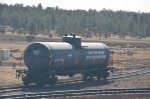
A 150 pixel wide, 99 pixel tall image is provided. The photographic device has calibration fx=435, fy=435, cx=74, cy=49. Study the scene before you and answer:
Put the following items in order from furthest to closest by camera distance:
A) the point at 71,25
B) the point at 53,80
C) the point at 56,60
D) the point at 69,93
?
the point at 71,25
the point at 53,80
the point at 56,60
the point at 69,93

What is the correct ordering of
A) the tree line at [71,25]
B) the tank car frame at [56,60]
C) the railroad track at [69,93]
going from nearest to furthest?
the railroad track at [69,93], the tank car frame at [56,60], the tree line at [71,25]

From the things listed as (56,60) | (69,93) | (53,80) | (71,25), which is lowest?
(69,93)

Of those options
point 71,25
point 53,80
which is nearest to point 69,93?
point 53,80

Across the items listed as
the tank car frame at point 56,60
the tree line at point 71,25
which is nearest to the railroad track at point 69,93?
the tank car frame at point 56,60

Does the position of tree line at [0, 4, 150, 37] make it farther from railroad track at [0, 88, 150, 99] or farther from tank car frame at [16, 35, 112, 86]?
railroad track at [0, 88, 150, 99]

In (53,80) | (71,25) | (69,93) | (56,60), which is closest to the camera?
(69,93)

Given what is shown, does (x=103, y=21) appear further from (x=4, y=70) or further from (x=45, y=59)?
(x=45, y=59)

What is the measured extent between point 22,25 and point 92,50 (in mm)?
114224

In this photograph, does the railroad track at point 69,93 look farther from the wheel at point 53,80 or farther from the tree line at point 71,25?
the tree line at point 71,25

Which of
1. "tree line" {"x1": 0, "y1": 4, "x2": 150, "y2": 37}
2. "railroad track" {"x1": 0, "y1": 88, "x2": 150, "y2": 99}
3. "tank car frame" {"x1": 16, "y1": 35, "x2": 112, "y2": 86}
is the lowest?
"railroad track" {"x1": 0, "y1": 88, "x2": 150, "y2": 99}

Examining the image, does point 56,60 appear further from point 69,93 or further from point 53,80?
point 69,93

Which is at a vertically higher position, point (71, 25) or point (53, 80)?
point (71, 25)

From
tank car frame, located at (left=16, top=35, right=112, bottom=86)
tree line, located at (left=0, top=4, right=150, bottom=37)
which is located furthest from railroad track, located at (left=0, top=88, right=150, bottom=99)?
tree line, located at (left=0, top=4, right=150, bottom=37)

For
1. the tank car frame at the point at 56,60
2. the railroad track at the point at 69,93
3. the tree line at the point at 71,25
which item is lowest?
the railroad track at the point at 69,93
